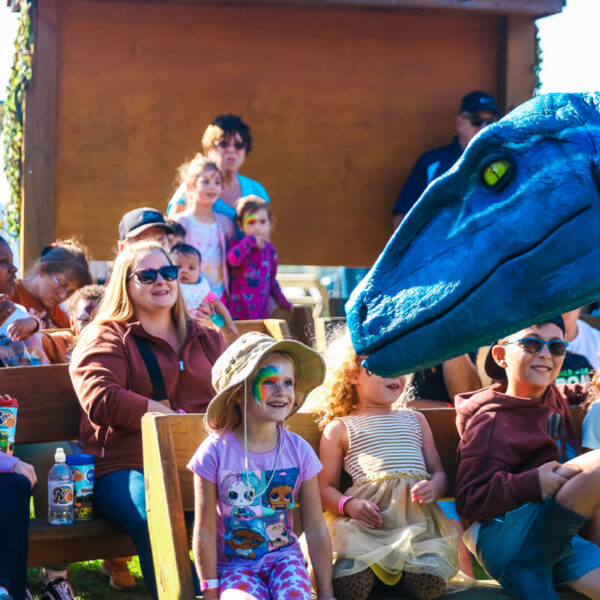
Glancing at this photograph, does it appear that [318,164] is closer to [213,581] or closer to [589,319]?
[589,319]

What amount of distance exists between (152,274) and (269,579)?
1582mm

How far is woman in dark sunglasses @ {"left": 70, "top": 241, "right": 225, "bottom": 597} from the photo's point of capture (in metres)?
3.84

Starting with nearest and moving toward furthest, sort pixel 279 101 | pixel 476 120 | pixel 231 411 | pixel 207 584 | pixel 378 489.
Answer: pixel 207 584
pixel 231 411
pixel 378 489
pixel 476 120
pixel 279 101

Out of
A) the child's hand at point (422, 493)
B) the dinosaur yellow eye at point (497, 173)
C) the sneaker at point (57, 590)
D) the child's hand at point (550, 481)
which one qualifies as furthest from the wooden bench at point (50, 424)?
the dinosaur yellow eye at point (497, 173)

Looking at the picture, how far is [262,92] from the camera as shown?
807cm

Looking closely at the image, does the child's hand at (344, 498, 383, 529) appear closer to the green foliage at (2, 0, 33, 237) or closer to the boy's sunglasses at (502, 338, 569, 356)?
the boy's sunglasses at (502, 338, 569, 356)

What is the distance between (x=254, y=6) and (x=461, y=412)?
5.01 m

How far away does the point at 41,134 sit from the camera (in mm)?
7609

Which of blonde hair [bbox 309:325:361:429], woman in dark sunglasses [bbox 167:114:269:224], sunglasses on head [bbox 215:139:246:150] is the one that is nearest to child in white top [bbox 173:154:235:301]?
woman in dark sunglasses [bbox 167:114:269:224]

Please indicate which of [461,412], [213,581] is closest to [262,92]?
[461,412]

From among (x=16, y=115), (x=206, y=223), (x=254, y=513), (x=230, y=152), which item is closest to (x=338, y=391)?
(x=254, y=513)

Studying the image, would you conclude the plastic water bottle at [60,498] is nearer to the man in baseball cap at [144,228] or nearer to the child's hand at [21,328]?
the child's hand at [21,328]

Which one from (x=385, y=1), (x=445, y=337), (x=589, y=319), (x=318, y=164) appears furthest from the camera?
(x=318, y=164)

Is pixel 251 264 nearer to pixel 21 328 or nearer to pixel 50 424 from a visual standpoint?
pixel 21 328
